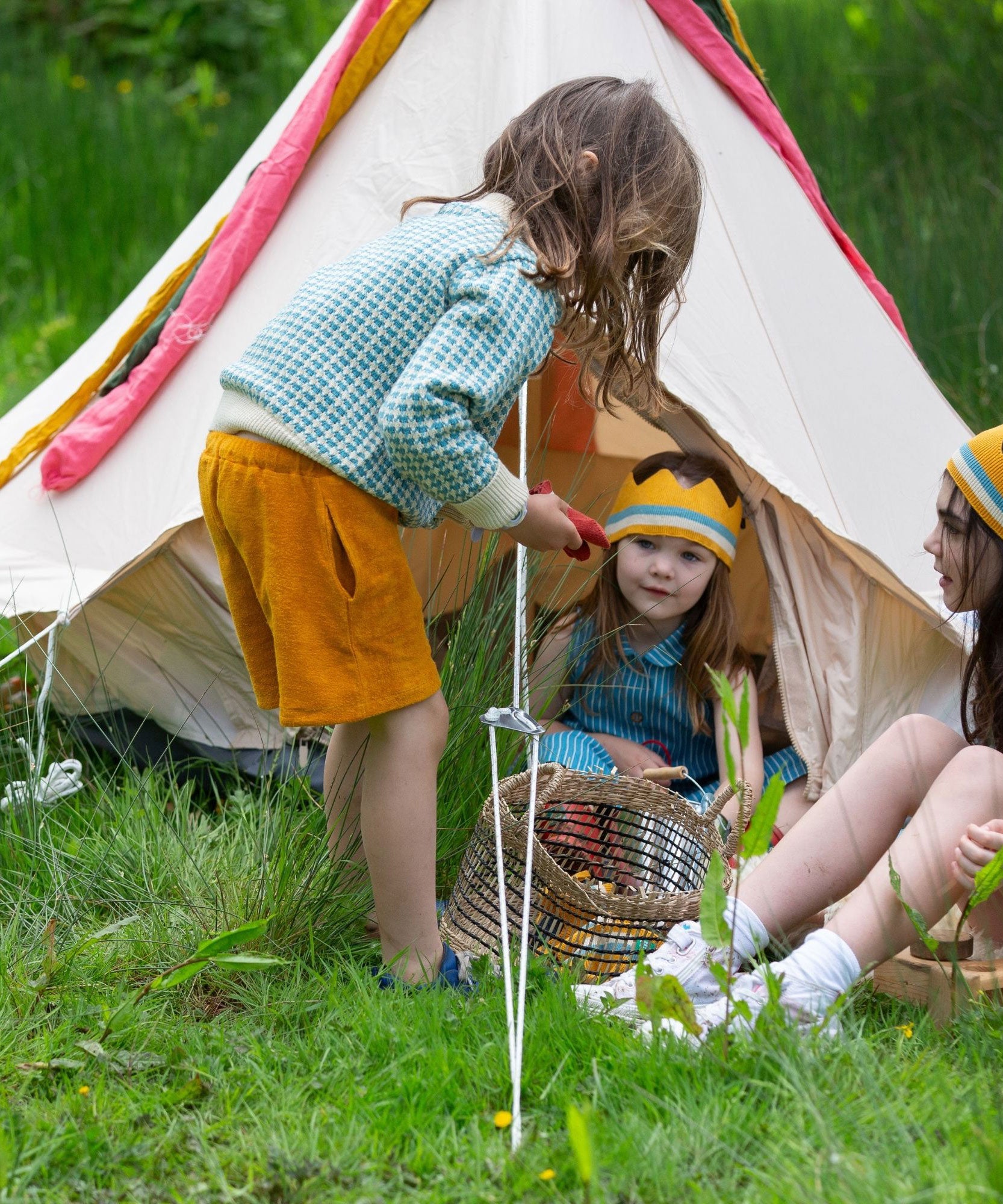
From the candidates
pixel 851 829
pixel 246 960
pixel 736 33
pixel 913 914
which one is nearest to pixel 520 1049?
pixel 246 960

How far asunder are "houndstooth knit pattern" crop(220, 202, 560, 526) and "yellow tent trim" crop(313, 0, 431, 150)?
97 cm

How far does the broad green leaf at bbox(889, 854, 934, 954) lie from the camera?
1392mm

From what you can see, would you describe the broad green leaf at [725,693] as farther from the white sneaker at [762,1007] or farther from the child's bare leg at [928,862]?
the child's bare leg at [928,862]

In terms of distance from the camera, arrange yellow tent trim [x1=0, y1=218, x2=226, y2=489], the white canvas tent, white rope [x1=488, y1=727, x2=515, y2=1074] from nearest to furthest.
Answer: white rope [x1=488, y1=727, x2=515, y2=1074] < the white canvas tent < yellow tent trim [x1=0, y1=218, x2=226, y2=489]

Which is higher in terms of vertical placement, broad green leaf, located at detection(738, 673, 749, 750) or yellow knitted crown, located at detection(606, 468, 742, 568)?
broad green leaf, located at detection(738, 673, 749, 750)

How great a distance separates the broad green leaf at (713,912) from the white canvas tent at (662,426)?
3.26ft

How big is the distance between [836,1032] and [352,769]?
28.5 inches

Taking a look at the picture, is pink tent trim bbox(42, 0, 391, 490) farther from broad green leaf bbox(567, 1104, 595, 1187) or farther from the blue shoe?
broad green leaf bbox(567, 1104, 595, 1187)

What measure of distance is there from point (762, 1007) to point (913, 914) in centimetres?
19

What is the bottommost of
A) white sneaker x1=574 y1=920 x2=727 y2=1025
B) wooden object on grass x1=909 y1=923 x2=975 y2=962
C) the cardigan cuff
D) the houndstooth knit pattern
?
A: wooden object on grass x1=909 y1=923 x2=975 y2=962

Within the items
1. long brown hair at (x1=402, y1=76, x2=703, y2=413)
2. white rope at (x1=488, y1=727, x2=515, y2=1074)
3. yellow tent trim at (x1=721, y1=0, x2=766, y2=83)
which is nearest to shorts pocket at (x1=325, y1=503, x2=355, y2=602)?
white rope at (x1=488, y1=727, x2=515, y2=1074)

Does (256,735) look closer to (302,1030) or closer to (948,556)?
(302,1030)

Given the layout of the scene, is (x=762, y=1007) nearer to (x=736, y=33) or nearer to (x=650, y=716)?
(x=650, y=716)

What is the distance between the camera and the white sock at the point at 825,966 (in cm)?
152
